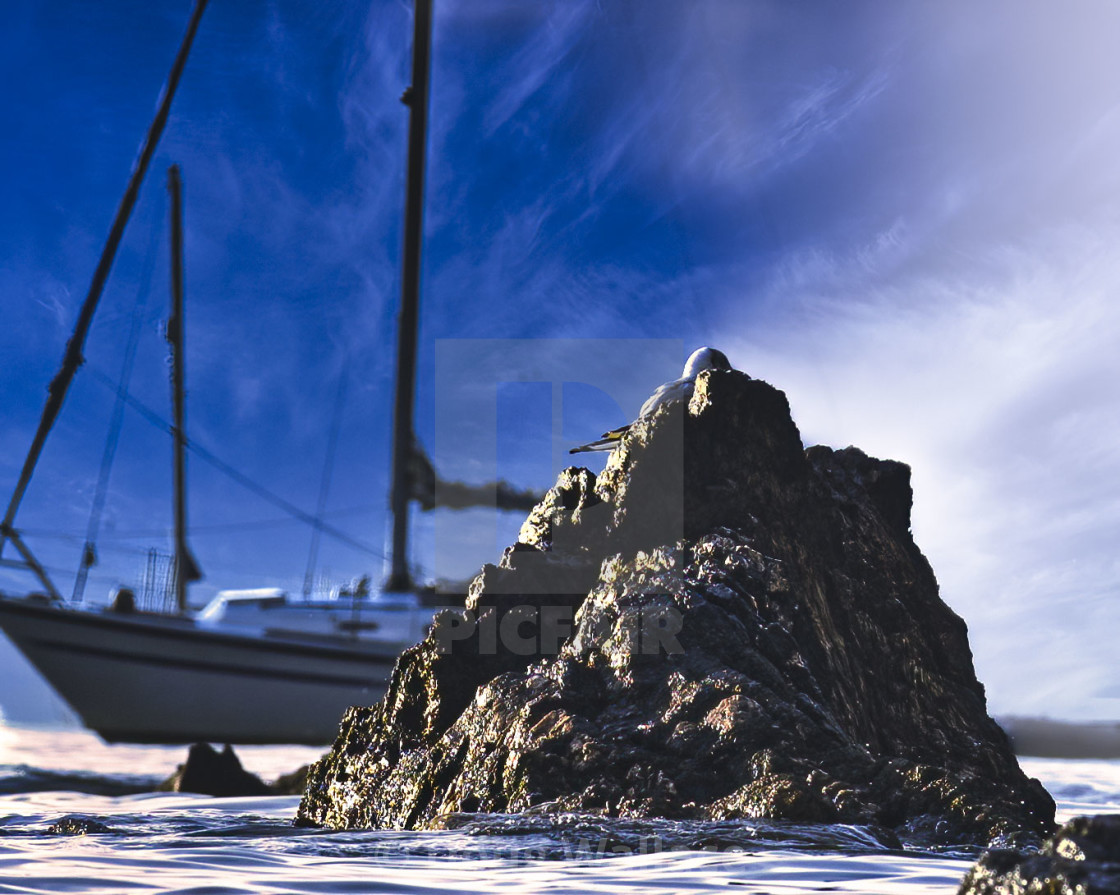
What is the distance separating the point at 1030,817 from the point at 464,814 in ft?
7.88

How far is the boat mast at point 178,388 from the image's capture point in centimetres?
2795

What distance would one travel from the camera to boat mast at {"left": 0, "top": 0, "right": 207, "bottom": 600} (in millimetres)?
21422

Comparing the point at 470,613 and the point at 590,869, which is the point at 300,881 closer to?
the point at 590,869

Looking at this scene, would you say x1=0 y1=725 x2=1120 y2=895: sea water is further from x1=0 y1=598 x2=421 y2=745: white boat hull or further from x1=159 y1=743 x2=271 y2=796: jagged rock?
x1=0 y1=598 x2=421 y2=745: white boat hull

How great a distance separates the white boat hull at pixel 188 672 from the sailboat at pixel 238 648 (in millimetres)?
31

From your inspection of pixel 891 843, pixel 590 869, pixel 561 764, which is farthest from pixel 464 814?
pixel 891 843

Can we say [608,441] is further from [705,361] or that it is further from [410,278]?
[410,278]

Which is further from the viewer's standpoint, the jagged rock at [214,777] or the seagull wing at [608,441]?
the jagged rock at [214,777]

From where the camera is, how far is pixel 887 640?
561 cm

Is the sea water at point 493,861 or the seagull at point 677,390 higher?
the seagull at point 677,390

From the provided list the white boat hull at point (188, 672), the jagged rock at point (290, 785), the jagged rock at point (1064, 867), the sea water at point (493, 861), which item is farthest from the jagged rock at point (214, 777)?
the white boat hull at point (188, 672)

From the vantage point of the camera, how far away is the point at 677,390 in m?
5.41

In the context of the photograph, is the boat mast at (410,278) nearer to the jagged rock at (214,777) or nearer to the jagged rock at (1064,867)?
the jagged rock at (214,777)

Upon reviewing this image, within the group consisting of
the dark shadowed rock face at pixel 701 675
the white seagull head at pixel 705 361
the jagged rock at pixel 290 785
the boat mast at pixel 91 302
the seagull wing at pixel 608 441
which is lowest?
the jagged rock at pixel 290 785
